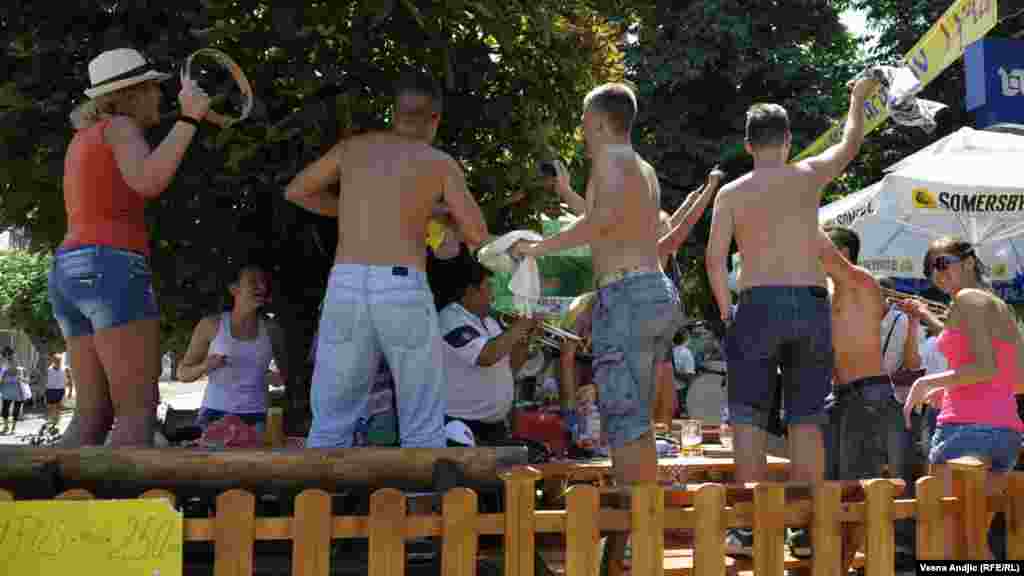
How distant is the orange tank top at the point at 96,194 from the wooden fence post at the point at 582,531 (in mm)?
2035

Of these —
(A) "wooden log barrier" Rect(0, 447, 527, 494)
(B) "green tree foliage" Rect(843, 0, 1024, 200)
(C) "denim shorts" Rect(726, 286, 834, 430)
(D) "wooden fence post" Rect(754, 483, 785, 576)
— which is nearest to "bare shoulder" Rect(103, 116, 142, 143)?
(A) "wooden log barrier" Rect(0, 447, 527, 494)

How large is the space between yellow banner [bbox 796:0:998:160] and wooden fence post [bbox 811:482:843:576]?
14.3ft

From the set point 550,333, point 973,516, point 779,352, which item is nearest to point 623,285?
point 779,352

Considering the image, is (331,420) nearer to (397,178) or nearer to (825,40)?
(397,178)

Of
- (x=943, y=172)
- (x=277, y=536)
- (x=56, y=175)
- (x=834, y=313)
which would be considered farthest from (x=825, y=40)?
(x=277, y=536)

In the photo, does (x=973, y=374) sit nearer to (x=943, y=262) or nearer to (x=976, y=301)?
(x=976, y=301)

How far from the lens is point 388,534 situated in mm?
3020

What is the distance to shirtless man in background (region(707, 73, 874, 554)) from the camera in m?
4.00

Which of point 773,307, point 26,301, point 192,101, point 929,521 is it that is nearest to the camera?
point 929,521

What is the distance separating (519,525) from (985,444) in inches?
91.0

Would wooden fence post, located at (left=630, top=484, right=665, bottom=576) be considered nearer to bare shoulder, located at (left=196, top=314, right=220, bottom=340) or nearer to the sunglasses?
the sunglasses

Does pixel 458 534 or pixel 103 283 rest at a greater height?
pixel 103 283

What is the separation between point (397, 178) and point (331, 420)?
95cm

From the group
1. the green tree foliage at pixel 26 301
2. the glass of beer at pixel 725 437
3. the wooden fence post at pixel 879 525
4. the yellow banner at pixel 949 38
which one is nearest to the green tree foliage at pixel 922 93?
the yellow banner at pixel 949 38
